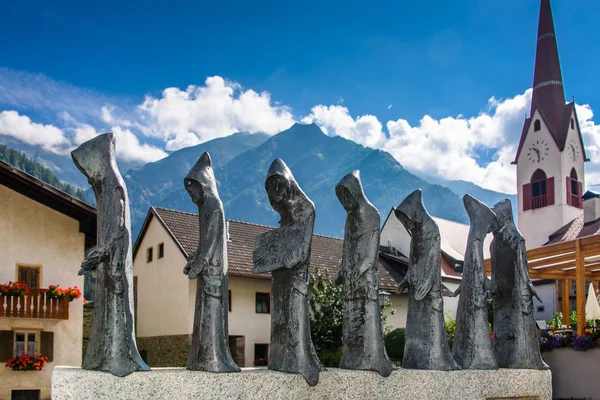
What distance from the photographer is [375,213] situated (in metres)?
8.15

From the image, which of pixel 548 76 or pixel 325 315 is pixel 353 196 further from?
pixel 548 76

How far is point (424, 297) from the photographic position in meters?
8.63

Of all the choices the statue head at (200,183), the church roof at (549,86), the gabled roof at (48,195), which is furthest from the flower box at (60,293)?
the church roof at (549,86)

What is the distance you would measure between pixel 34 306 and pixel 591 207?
1199 inches

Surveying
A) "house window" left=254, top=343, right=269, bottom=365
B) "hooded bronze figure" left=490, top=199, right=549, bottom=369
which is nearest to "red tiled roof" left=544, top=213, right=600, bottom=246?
"house window" left=254, top=343, right=269, bottom=365

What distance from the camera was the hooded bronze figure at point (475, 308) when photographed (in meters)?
9.15

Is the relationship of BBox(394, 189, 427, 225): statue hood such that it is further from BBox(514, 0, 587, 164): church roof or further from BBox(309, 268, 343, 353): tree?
BBox(514, 0, 587, 164): church roof

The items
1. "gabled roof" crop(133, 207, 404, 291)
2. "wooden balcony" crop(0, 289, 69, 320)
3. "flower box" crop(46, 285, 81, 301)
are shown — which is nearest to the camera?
"wooden balcony" crop(0, 289, 69, 320)

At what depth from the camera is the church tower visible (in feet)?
153

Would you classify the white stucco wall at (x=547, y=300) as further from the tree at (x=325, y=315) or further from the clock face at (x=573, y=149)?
the clock face at (x=573, y=149)

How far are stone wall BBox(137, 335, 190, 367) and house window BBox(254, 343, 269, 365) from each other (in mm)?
2557

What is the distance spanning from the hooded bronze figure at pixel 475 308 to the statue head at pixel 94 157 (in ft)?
16.0

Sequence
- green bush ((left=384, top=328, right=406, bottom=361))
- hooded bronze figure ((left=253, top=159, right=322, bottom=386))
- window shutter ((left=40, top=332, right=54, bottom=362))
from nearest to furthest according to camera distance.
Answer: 1. hooded bronze figure ((left=253, top=159, right=322, bottom=386))
2. window shutter ((left=40, top=332, right=54, bottom=362))
3. green bush ((left=384, top=328, right=406, bottom=361))

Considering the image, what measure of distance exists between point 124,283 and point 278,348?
1.72 m
